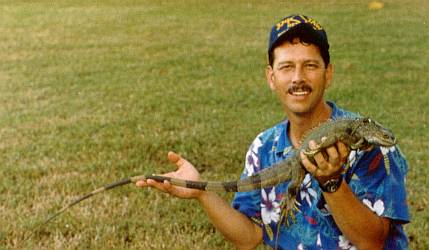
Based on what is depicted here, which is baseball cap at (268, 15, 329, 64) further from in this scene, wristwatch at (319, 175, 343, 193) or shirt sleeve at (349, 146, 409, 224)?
wristwatch at (319, 175, 343, 193)

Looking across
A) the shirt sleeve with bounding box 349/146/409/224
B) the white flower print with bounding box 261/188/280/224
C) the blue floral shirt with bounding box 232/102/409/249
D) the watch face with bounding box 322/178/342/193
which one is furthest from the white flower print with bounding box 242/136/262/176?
the watch face with bounding box 322/178/342/193

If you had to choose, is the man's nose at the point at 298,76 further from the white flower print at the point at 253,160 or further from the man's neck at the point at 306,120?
the white flower print at the point at 253,160

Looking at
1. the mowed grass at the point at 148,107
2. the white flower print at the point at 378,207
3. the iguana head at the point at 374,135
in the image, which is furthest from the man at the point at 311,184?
the mowed grass at the point at 148,107

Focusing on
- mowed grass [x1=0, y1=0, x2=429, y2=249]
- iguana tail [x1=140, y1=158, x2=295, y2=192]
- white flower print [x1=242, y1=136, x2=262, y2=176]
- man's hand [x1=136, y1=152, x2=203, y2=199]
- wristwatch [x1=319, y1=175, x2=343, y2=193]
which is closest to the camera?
wristwatch [x1=319, y1=175, x2=343, y2=193]

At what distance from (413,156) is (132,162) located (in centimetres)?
298

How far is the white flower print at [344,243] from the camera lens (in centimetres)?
320

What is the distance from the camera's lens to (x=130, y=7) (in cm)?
1864

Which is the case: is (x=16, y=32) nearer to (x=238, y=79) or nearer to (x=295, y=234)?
(x=238, y=79)

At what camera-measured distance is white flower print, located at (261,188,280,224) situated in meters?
3.61

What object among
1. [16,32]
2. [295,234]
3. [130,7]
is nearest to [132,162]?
[295,234]

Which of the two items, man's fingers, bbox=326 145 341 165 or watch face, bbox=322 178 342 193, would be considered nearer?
man's fingers, bbox=326 145 341 165

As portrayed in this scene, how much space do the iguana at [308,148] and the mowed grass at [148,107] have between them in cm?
146

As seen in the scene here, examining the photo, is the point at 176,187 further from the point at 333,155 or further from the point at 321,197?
the point at 333,155

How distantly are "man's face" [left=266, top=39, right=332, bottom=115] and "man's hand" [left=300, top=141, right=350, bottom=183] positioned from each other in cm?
61
